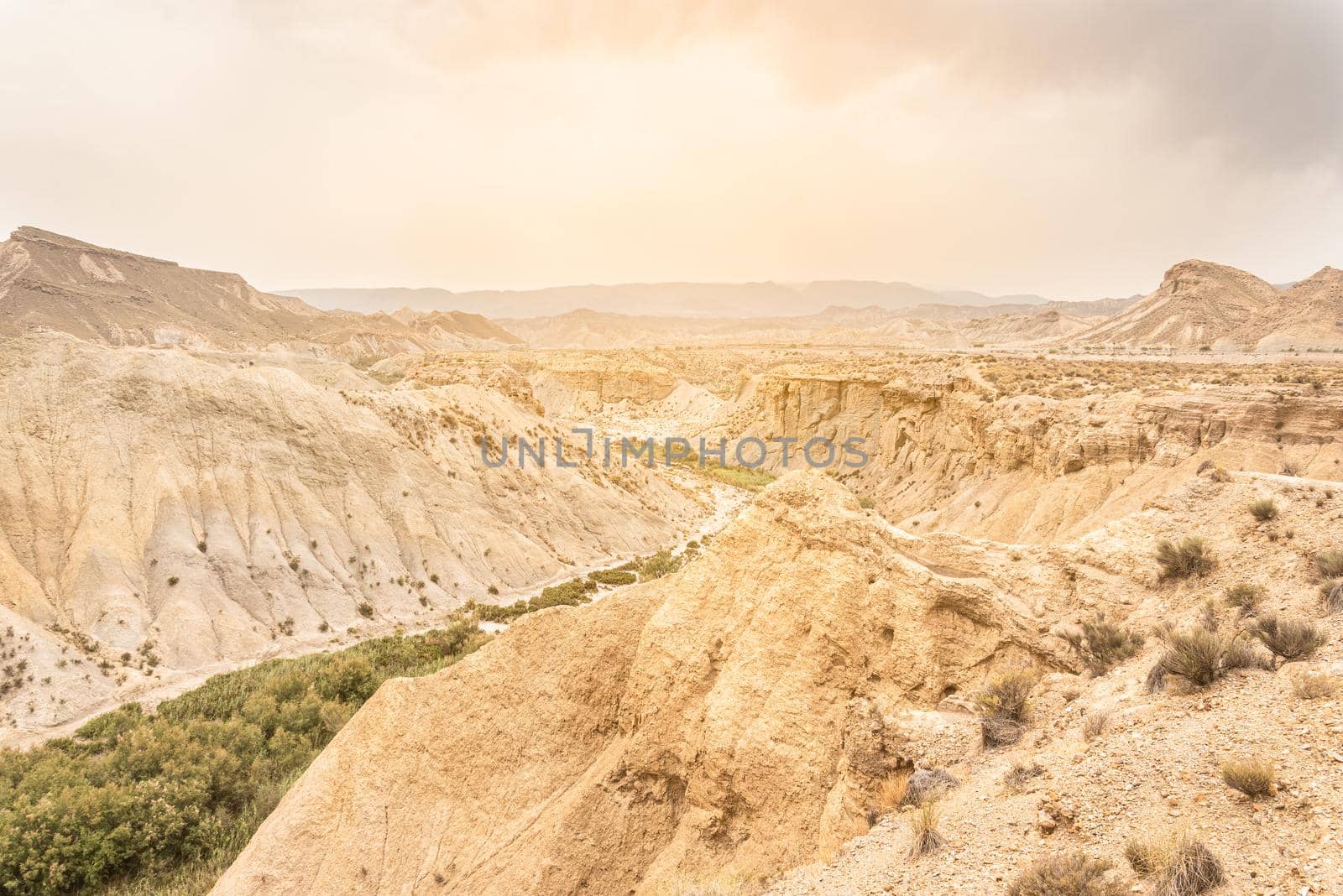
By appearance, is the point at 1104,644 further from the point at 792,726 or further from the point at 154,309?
the point at 154,309

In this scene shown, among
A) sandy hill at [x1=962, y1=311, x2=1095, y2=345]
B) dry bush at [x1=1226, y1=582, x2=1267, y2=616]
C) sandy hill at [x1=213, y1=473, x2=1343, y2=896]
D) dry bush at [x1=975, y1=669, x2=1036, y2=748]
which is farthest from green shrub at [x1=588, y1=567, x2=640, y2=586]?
sandy hill at [x1=962, y1=311, x2=1095, y2=345]

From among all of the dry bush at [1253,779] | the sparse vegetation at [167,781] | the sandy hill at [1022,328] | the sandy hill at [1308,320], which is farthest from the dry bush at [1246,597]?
the sandy hill at [1022,328]

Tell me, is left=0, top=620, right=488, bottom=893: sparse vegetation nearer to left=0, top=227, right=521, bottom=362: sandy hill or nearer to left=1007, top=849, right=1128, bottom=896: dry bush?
left=1007, top=849, right=1128, bottom=896: dry bush

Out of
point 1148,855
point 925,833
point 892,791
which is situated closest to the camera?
point 1148,855

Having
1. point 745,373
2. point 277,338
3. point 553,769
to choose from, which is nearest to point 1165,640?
point 553,769

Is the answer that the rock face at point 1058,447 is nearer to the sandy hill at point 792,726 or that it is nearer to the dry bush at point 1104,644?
the sandy hill at point 792,726

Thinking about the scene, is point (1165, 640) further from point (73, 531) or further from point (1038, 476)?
point (73, 531)

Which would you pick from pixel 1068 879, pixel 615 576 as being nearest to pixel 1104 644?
pixel 1068 879
